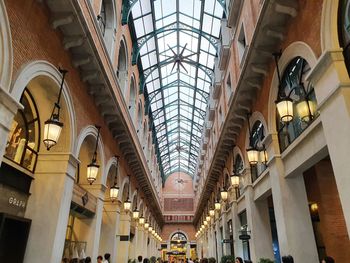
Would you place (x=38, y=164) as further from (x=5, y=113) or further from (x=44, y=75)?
(x=5, y=113)

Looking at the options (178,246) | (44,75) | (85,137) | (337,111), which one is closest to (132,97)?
(85,137)

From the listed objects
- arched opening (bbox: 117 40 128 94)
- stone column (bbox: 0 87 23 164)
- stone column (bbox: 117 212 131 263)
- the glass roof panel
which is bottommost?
stone column (bbox: 117 212 131 263)

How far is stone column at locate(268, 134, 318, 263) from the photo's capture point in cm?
670

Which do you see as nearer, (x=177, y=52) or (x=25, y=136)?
(x=25, y=136)

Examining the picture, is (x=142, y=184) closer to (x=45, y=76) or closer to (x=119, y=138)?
(x=119, y=138)

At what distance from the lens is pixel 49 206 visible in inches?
261

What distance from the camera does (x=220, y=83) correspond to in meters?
15.3

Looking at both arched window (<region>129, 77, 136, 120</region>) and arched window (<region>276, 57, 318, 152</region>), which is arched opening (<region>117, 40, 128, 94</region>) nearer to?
arched window (<region>129, 77, 136, 120</region>)

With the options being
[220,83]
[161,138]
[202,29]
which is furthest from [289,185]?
[161,138]

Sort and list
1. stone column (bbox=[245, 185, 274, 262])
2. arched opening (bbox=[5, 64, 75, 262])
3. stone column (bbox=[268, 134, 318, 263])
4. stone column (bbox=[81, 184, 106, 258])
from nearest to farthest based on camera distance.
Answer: arched opening (bbox=[5, 64, 75, 262])
stone column (bbox=[268, 134, 318, 263])
stone column (bbox=[81, 184, 106, 258])
stone column (bbox=[245, 185, 274, 262])

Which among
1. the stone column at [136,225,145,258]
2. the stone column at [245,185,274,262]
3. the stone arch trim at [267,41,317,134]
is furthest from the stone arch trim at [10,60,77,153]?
the stone column at [136,225,145,258]

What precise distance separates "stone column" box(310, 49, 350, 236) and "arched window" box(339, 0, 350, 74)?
4.9 inches

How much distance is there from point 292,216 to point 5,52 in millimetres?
7092

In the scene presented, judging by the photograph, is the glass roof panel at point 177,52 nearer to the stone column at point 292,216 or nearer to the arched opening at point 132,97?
the arched opening at point 132,97
